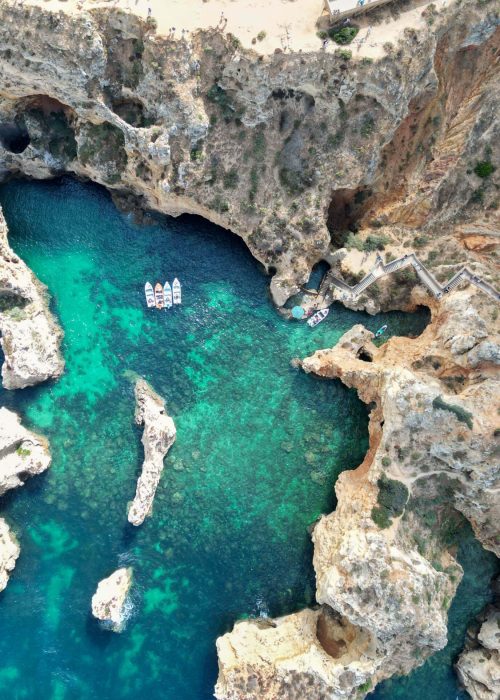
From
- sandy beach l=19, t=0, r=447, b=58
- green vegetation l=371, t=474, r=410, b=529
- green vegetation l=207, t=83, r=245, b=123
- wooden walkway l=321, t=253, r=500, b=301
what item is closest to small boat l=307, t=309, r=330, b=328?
wooden walkway l=321, t=253, r=500, b=301

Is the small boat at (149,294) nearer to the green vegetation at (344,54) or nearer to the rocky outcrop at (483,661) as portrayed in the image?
the green vegetation at (344,54)

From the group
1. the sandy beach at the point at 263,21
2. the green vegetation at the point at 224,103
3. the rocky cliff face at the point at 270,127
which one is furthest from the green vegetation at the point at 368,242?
the green vegetation at the point at 224,103

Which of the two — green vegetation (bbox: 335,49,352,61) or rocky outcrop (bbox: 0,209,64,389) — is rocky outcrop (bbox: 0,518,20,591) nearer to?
rocky outcrop (bbox: 0,209,64,389)

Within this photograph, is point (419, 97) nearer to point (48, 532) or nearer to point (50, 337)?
point (50, 337)

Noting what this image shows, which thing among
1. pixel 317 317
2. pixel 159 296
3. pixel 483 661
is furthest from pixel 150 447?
pixel 483 661

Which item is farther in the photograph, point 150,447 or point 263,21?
point 150,447

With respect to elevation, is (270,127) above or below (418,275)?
above

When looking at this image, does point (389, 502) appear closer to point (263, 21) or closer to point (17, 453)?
point (17, 453)
